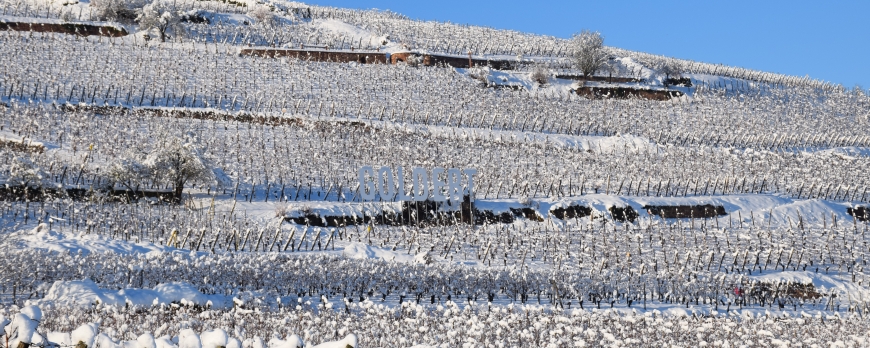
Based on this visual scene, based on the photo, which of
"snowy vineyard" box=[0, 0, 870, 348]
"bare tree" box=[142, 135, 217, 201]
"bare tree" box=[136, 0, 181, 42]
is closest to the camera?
"snowy vineyard" box=[0, 0, 870, 348]

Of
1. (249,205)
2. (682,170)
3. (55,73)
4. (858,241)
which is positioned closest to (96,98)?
(55,73)

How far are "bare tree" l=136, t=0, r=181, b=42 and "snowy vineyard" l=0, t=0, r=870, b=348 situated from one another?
0.70 metres

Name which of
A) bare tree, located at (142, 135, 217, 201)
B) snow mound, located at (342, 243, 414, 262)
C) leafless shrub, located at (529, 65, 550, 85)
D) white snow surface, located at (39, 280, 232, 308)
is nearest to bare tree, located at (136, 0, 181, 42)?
leafless shrub, located at (529, 65, 550, 85)

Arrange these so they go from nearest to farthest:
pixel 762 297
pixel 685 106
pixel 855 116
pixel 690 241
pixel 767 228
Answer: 1. pixel 762 297
2. pixel 690 241
3. pixel 767 228
4. pixel 685 106
5. pixel 855 116

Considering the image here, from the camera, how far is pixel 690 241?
111 ft

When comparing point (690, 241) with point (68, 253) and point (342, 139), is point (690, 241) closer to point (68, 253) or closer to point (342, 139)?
point (342, 139)

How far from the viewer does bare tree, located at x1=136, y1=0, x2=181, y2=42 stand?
64.1 meters

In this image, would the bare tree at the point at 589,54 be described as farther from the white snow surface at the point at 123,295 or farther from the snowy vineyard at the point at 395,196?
the white snow surface at the point at 123,295

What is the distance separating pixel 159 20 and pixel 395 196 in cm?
3476

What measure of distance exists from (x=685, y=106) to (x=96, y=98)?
39.4 meters

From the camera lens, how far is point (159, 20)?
64.2m

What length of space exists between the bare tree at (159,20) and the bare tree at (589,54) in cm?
3064

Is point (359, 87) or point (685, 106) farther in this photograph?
point (685, 106)

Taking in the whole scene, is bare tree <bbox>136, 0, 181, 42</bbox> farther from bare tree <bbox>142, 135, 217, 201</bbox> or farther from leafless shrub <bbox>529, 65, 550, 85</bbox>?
bare tree <bbox>142, 135, 217, 201</bbox>
